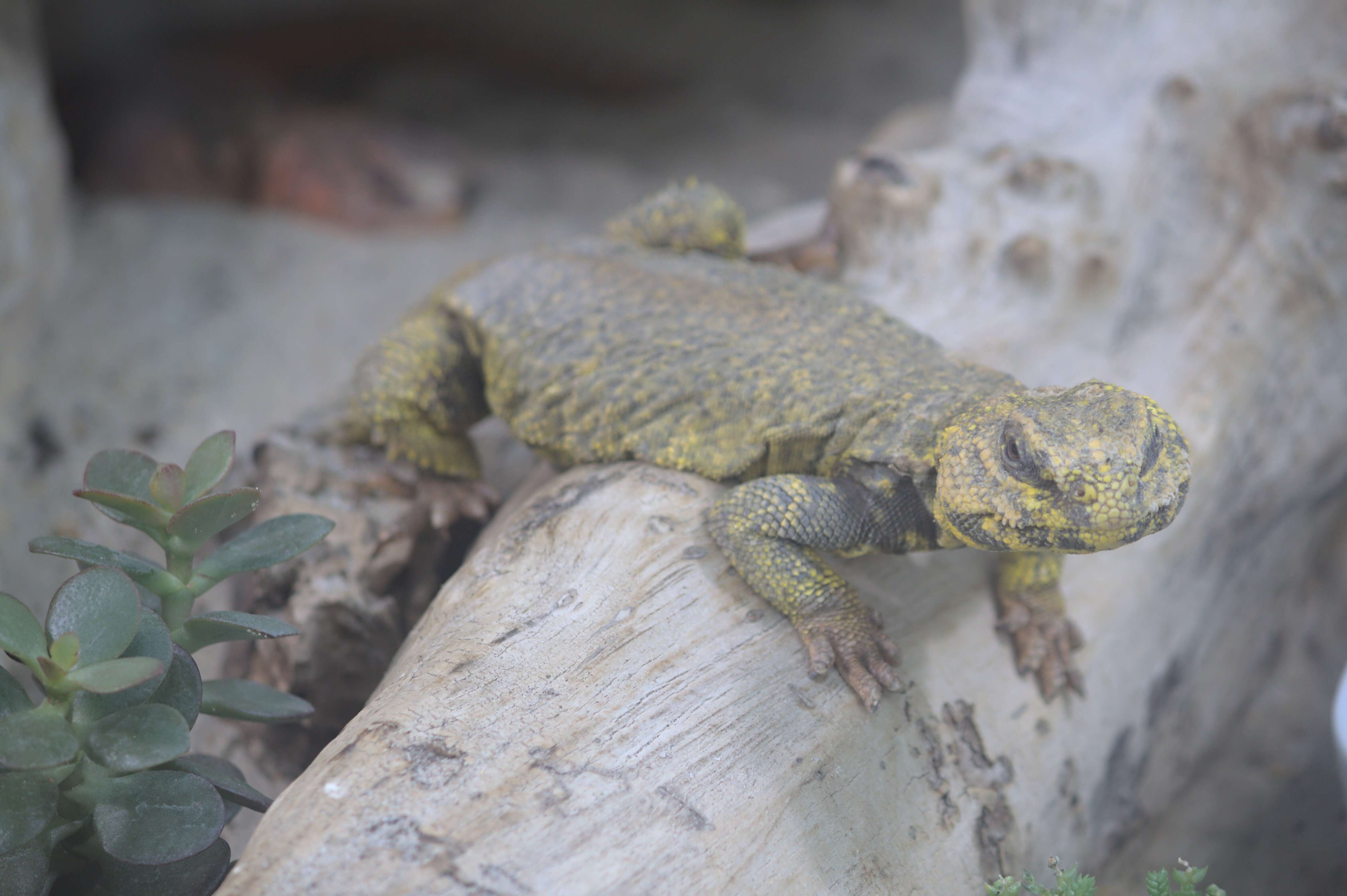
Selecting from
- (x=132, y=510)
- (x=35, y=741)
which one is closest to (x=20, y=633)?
(x=35, y=741)

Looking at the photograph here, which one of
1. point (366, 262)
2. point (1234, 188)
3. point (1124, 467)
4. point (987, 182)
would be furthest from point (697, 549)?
point (366, 262)

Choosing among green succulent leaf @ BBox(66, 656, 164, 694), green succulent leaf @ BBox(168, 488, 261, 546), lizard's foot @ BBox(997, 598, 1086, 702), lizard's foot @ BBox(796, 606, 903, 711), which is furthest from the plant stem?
lizard's foot @ BBox(997, 598, 1086, 702)

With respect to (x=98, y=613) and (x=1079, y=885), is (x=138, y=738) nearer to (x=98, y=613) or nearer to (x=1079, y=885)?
(x=98, y=613)

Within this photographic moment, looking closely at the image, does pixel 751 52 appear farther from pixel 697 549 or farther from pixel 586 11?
pixel 697 549

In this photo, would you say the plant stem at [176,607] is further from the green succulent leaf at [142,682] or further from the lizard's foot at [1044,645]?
the lizard's foot at [1044,645]

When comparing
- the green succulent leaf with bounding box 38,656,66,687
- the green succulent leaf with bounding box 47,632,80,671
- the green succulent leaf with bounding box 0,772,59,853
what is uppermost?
the green succulent leaf with bounding box 47,632,80,671

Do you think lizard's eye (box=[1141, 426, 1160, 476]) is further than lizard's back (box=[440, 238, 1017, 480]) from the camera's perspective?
No

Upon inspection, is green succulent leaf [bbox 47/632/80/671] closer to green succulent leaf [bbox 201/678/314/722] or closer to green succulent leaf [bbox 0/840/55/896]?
green succulent leaf [bbox 0/840/55/896]

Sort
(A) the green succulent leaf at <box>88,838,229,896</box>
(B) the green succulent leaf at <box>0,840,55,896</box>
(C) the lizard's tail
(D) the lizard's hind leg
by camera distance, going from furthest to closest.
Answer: (C) the lizard's tail, (D) the lizard's hind leg, (A) the green succulent leaf at <box>88,838,229,896</box>, (B) the green succulent leaf at <box>0,840,55,896</box>
